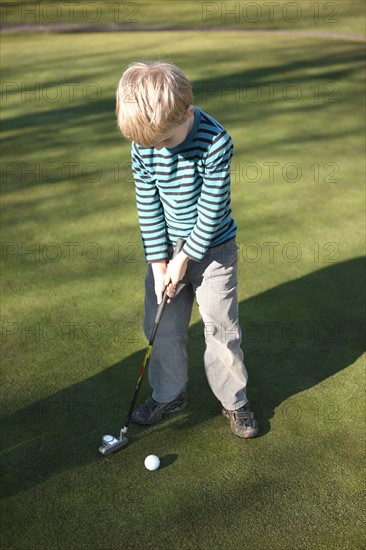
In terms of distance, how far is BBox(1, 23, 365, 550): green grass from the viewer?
2.76 m

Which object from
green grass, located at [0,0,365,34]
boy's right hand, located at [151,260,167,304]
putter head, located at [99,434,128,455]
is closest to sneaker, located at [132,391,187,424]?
putter head, located at [99,434,128,455]

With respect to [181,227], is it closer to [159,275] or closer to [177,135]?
[159,275]

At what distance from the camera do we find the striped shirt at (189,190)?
2.70m

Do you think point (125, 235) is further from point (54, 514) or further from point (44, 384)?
point (54, 514)

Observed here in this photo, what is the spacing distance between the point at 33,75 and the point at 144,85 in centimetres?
822

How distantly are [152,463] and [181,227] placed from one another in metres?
0.97

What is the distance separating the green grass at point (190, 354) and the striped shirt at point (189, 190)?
889mm

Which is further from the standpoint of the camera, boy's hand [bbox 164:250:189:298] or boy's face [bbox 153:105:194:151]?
boy's hand [bbox 164:250:189:298]

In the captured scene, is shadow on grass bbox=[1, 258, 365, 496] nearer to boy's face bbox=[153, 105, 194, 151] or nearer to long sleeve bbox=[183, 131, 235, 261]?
long sleeve bbox=[183, 131, 235, 261]

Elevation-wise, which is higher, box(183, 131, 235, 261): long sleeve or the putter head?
box(183, 131, 235, 261): long sleeve

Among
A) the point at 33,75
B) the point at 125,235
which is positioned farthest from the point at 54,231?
the point at 33,75

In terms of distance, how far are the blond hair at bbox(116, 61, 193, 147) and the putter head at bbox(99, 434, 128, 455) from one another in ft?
4.32

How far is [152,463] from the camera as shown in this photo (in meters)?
2.95

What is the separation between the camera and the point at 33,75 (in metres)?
10.1
